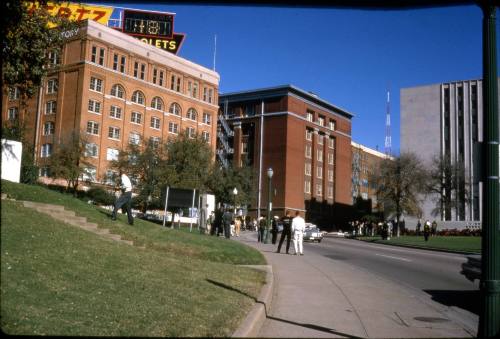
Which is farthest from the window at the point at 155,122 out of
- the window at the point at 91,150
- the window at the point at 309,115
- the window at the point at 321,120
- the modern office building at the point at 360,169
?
the modern office building at the point at 360,169

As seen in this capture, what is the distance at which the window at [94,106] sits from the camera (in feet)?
204

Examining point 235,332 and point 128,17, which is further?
point 128,17

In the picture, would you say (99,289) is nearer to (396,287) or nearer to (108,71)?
(396,287)

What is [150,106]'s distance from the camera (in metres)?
69.7

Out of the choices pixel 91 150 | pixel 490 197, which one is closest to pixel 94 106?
pixel 91 150

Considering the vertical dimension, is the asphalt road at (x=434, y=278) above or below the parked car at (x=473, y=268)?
below

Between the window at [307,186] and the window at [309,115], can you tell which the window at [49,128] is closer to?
the window at [307,186]

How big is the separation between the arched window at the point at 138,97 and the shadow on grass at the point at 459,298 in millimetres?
59594

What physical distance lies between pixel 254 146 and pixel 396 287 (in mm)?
73721

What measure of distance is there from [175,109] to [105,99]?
39.2ft

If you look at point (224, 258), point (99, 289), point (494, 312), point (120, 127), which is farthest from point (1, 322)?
point (120, 127)

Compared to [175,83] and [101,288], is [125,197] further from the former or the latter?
[175,83]

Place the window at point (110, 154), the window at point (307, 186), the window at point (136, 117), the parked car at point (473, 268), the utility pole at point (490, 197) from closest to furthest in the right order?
the utility pole at point (490, 197) < the parked car at point (473, 268) < the window at point (110, 154) < the window at point (136, 117) < the window at point (307, 186)

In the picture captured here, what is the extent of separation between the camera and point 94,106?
62.8 m
